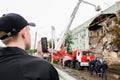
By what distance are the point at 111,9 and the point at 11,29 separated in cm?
4669

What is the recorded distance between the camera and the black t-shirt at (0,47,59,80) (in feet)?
8.57

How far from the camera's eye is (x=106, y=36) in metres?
48.0

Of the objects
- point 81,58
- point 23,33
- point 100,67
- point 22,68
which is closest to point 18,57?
point 22,68

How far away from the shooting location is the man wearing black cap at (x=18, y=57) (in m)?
2.62

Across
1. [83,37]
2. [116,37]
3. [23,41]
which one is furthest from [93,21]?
[23,41]

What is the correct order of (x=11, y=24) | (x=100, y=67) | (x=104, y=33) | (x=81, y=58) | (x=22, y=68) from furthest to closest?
(x=104, y=33), (x=81, y=58), (x=100, y=67), (x=11, y=24), (x=22, y=68)

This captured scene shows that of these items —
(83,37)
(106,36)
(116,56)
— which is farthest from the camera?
(83,37)

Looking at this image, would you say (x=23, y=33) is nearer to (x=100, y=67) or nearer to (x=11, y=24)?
(x=11, y=24)

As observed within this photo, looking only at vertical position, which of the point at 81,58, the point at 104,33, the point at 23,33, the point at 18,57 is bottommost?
the point at 18,57

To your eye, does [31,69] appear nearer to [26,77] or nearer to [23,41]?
[26,77]

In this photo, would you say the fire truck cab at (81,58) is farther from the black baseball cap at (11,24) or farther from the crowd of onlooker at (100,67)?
the black baseball cap at (11,24)

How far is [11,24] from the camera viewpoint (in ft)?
9.32

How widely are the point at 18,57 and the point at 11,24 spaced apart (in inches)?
11.3

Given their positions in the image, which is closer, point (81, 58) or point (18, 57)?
point (18, 57)
